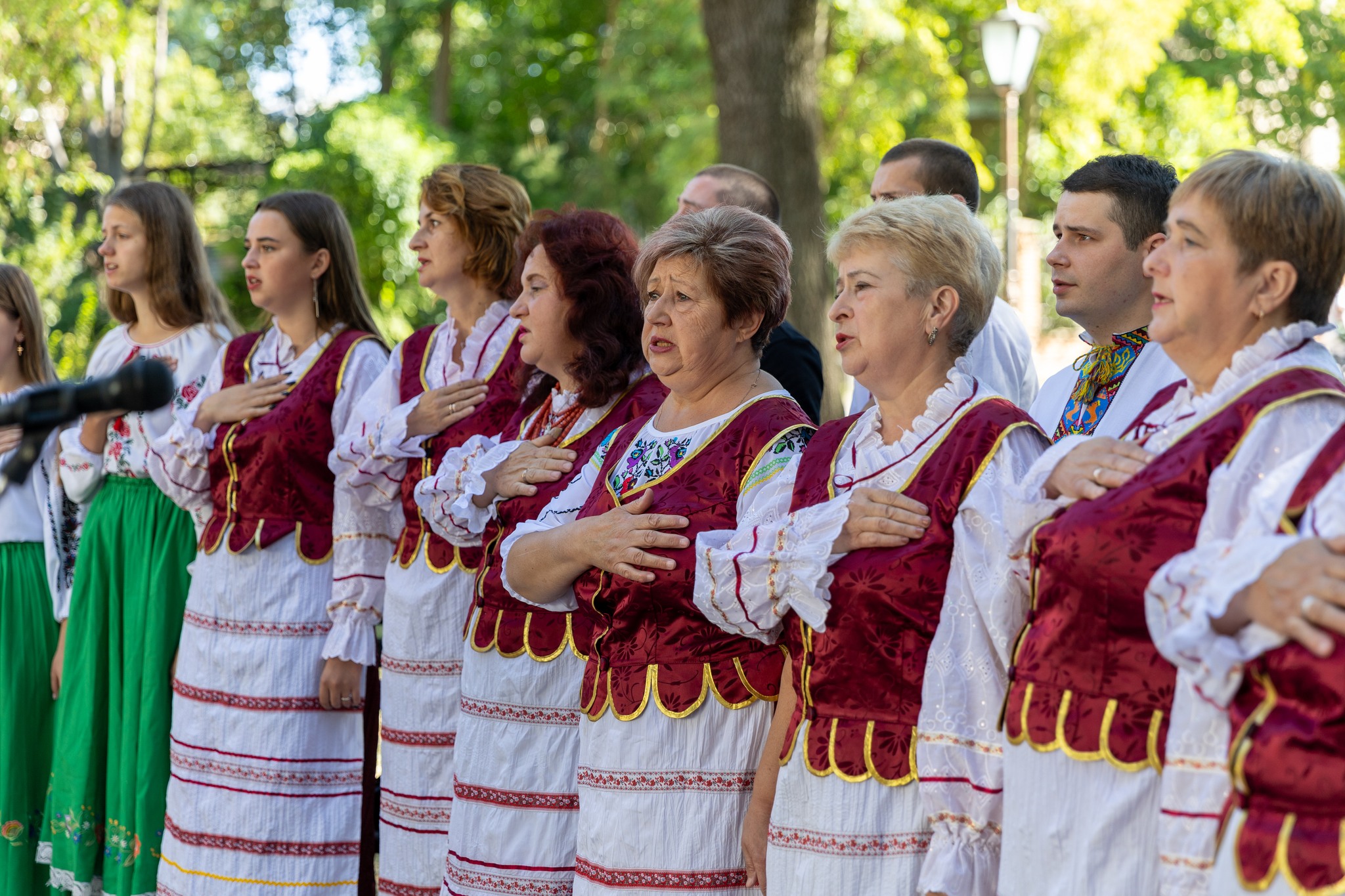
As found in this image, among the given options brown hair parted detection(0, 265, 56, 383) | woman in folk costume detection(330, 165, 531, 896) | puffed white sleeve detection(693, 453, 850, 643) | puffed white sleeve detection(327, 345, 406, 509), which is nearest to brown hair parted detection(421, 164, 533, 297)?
woman in folk costume detection(330, 165, 531, 896)

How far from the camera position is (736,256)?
2.99 meters

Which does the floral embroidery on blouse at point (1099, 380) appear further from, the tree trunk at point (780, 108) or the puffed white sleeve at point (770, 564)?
the tree trunk at point (780, 108)

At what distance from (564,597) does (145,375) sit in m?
1.46

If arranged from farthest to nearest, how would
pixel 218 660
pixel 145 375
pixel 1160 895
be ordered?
pixel 218 660
pixel 1160 895
pixel 145 375

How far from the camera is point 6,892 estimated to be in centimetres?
477

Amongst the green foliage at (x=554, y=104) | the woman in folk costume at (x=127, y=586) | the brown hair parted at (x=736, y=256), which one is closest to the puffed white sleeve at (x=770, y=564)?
the brown hair parted at (x=736, y=256)

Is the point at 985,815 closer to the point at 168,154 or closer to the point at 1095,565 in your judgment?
the point at 1095,565

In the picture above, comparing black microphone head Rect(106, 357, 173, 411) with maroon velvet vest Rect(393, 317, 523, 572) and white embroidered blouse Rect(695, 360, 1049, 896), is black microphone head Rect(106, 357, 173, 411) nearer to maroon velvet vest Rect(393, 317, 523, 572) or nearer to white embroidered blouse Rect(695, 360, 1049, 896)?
white embroidered blouse Rect(695, 360, 1049, 896)

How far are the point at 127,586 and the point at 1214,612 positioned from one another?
3.87 m

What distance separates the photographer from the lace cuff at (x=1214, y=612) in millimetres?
1777

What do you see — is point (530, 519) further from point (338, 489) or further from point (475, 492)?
point (338, 489)

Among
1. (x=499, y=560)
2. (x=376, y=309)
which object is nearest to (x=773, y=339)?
(x=499, y=560)

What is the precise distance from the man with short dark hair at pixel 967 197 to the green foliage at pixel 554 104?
23.9 ft

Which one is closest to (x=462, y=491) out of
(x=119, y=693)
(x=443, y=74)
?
(x=119, y=693)
